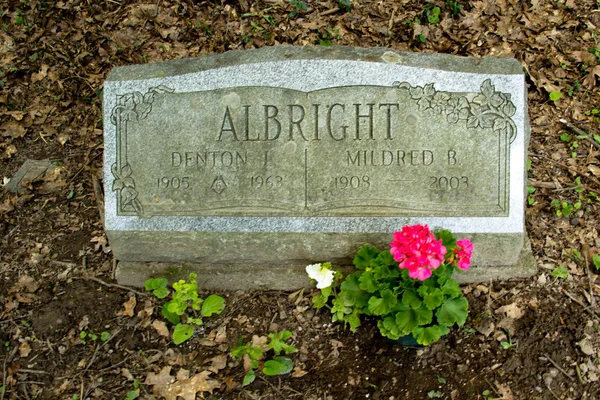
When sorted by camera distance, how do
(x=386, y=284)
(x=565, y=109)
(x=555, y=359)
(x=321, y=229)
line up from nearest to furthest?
(x=386, y=284), (x=555, y=359), (x=321, y=229), (x=565, y=109)

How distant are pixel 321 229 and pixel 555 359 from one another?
5.54 ft

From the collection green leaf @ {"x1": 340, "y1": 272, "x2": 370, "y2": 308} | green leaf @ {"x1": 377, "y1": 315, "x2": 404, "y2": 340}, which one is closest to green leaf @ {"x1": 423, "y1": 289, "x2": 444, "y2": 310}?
green leaf @ {"x1": 377, "y1": 315, "x2": 404, "y2": 340}

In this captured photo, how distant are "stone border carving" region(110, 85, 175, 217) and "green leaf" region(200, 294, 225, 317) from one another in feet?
2.51

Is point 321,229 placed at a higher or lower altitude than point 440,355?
higher

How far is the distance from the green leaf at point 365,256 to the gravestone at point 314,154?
0.69 feet

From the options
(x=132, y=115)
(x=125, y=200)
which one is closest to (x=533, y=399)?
(x=125, y=200)

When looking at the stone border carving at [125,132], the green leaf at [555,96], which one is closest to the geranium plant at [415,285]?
the stone border carving at [125,132]

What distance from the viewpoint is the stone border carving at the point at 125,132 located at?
10.8 feet

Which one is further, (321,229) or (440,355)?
(321,229)

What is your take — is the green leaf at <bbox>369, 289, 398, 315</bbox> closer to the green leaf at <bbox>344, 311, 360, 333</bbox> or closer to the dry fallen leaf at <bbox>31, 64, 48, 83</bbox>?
the green leaf at <bbox>344, 311, 360, 333</bbox>

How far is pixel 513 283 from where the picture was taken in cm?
334

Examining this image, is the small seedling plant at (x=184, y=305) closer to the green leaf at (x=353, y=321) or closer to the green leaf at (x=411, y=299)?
the green leaf at (x=353, y=321)

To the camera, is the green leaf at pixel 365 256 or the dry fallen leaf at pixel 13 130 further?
the dry fallen leaf at pixel 13 130

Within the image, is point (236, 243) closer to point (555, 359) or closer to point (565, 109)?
point (555, 359)
